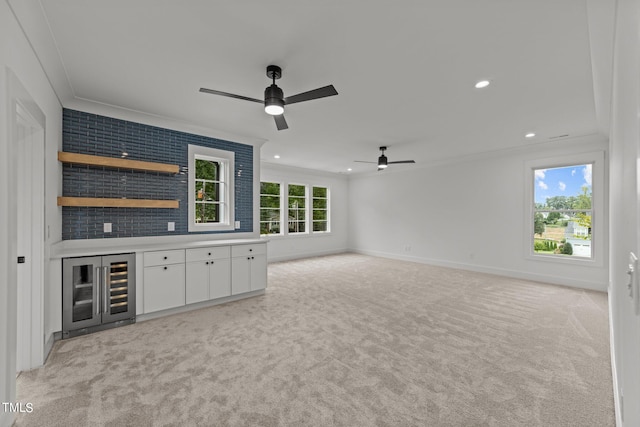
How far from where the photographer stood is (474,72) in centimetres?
273

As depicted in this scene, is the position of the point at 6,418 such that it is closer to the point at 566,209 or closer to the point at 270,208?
the point at 270,208

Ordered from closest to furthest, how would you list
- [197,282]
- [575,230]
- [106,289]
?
[106,289] < [197,282] < [575,230]

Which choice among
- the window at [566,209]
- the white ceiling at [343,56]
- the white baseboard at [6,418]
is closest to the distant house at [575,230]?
the window at [566,209]

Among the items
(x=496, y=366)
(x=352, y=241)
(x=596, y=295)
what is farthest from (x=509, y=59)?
(x=352, y=241)

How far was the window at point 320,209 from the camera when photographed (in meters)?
8.91

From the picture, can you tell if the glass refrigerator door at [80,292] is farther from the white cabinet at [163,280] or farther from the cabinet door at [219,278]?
the cabinet door at [219,278]

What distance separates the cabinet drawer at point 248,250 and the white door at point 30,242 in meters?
2.11

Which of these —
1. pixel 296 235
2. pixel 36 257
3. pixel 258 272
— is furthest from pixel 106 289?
pixel 296 235

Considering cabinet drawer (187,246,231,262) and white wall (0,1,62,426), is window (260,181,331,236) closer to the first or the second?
cabinet drawer (187,246,231,262)

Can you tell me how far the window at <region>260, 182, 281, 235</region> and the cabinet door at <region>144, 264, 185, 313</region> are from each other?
4062mm

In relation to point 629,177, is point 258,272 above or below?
below

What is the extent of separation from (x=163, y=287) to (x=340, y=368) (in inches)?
99.2

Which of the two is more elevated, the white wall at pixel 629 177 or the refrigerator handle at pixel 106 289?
the white wall at pixel 629 177

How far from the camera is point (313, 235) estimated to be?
8664 mm
